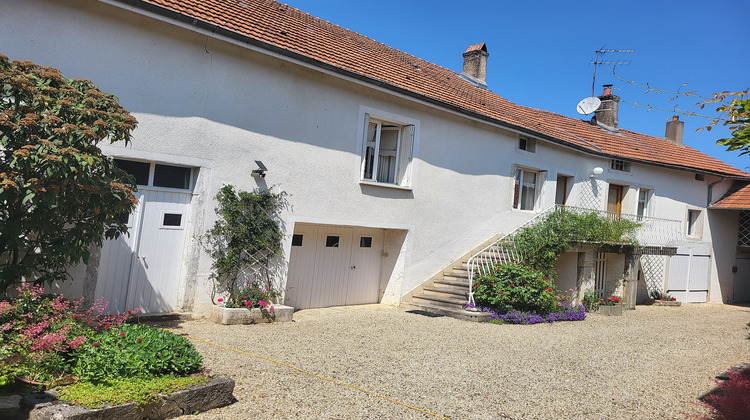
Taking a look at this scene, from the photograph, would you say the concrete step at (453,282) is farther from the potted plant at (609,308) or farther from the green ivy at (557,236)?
the potted plant at (609,308)

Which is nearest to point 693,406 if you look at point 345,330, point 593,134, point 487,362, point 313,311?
point 487,362

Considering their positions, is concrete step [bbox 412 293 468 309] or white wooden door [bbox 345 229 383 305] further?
white wooden door [bbox 345 229 383 305]

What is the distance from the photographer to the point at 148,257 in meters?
8.19

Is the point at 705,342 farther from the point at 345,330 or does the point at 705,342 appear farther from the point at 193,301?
the point at 193,301

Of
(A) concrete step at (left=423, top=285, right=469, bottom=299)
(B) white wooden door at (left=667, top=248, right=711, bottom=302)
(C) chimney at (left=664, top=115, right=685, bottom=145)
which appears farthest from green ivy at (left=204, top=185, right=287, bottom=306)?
(C) chimney at (left=664, top=115, right=685, bottom=145)

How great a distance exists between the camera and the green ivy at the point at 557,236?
40.3 feet

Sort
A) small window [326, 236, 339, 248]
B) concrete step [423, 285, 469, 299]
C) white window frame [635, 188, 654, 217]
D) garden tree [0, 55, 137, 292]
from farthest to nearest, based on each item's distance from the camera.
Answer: white window frame [635, 188, 654, 217]
concrete step [423, 285, 469, 299]
small window [326, 236, 339, 248]
garden tree [0, 55, 137, 292]

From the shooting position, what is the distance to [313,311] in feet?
34.7

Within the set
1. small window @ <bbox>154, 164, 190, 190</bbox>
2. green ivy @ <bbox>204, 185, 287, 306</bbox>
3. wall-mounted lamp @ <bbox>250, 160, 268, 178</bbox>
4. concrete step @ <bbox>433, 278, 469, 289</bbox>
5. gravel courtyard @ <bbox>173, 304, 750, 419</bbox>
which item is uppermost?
wall-mounted lamp @ <bbox>250, 160, 268, 178</bbox>

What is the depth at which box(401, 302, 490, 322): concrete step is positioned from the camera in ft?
34.5

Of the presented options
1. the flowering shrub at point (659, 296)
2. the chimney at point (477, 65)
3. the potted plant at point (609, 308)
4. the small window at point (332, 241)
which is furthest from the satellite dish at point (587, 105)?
the small window at point (332, 241)

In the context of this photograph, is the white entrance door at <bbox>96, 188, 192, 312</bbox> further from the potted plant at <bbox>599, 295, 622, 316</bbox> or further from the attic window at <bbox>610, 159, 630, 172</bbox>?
the attic window at <bbox>610, 159, 630, 172</bbox>

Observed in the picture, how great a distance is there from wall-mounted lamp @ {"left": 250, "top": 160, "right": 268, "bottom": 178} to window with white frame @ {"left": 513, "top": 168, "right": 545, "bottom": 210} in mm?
7940

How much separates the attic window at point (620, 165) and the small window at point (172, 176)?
44.1 feet
